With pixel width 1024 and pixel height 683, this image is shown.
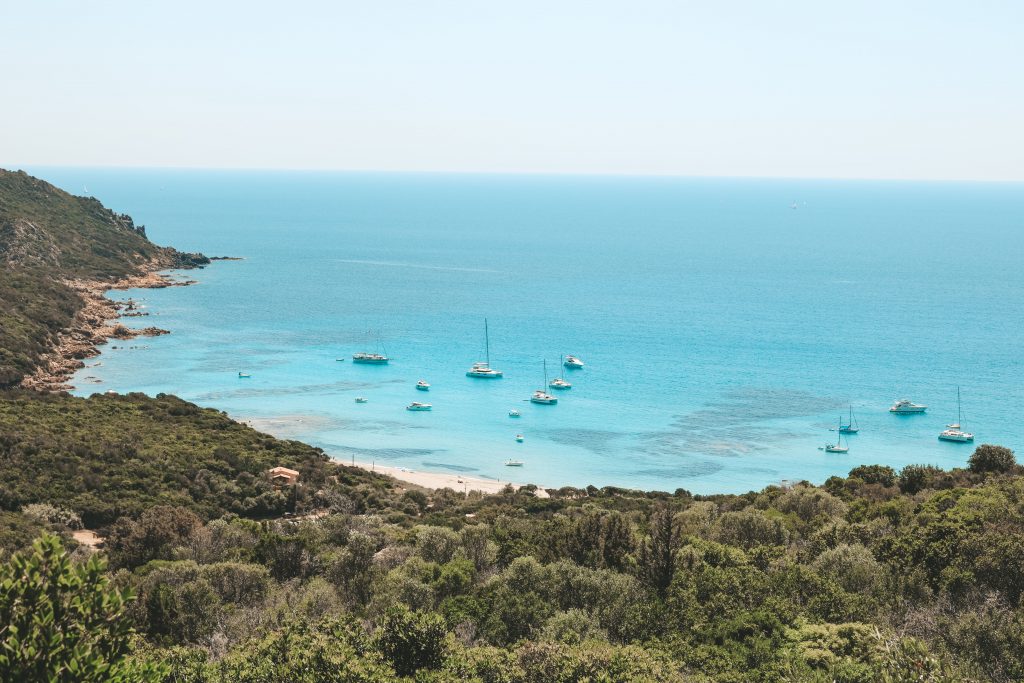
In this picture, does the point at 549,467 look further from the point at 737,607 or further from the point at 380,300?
the point at 380,300

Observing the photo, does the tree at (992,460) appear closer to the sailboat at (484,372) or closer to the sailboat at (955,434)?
the sailboat at (955,434)

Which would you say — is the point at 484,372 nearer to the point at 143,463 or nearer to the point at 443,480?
the point at 443,480

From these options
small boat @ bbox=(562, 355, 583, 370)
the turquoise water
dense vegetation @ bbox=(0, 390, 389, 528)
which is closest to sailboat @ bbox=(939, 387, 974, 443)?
the turquoise water

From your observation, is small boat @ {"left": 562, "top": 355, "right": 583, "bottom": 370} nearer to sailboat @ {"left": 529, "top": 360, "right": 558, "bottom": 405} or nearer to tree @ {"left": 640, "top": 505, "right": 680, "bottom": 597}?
sailboat @ {"left": 529, "top": 360, "right": 558, "bottom": 405}

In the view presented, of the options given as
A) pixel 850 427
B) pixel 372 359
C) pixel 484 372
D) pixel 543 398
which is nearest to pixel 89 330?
pixel 372 359

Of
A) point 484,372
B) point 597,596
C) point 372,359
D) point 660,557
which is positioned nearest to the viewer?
point 597,596

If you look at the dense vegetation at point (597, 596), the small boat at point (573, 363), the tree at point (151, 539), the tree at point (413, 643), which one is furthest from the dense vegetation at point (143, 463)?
the small boat at point (573, 363)

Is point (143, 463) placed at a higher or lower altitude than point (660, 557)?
lower

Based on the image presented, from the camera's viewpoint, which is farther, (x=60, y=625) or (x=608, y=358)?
(x=608, y=358)
